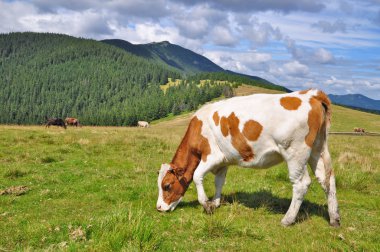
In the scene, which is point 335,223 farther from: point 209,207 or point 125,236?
point 125,236

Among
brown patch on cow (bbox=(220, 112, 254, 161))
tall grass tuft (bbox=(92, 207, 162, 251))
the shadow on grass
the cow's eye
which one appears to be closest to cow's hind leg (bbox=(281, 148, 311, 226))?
the shadow on grass

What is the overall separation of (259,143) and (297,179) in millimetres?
1201

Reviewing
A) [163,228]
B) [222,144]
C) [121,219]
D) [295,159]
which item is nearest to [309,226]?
[295,159]

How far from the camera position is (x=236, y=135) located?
856cm

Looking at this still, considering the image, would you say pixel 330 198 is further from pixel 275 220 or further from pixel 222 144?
pixel 222 144

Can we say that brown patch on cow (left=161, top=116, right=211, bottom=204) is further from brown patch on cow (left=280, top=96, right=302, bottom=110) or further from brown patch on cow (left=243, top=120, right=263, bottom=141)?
brown patch on cow (left=280, top=96, right=302, bottom=110)

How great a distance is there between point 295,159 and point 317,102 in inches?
55.5

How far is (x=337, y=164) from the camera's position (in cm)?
1555

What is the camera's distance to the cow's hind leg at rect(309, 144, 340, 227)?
8259 mm

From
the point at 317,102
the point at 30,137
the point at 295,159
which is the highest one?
A: the point at 317,102

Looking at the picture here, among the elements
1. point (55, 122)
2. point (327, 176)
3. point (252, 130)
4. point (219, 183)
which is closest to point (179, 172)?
point (219, 183)

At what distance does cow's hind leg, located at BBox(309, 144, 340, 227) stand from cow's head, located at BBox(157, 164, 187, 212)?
3.51 metres

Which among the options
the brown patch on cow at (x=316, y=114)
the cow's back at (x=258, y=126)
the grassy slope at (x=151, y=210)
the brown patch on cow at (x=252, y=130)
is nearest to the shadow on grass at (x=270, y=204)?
the grassy slope at (x=151, y=210)

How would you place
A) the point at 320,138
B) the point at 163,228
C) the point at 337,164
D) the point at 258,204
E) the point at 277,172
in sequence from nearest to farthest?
the point at 163,228, the point at 320,138, the point at 258,204, the point at 277,172, the point at 337,164
